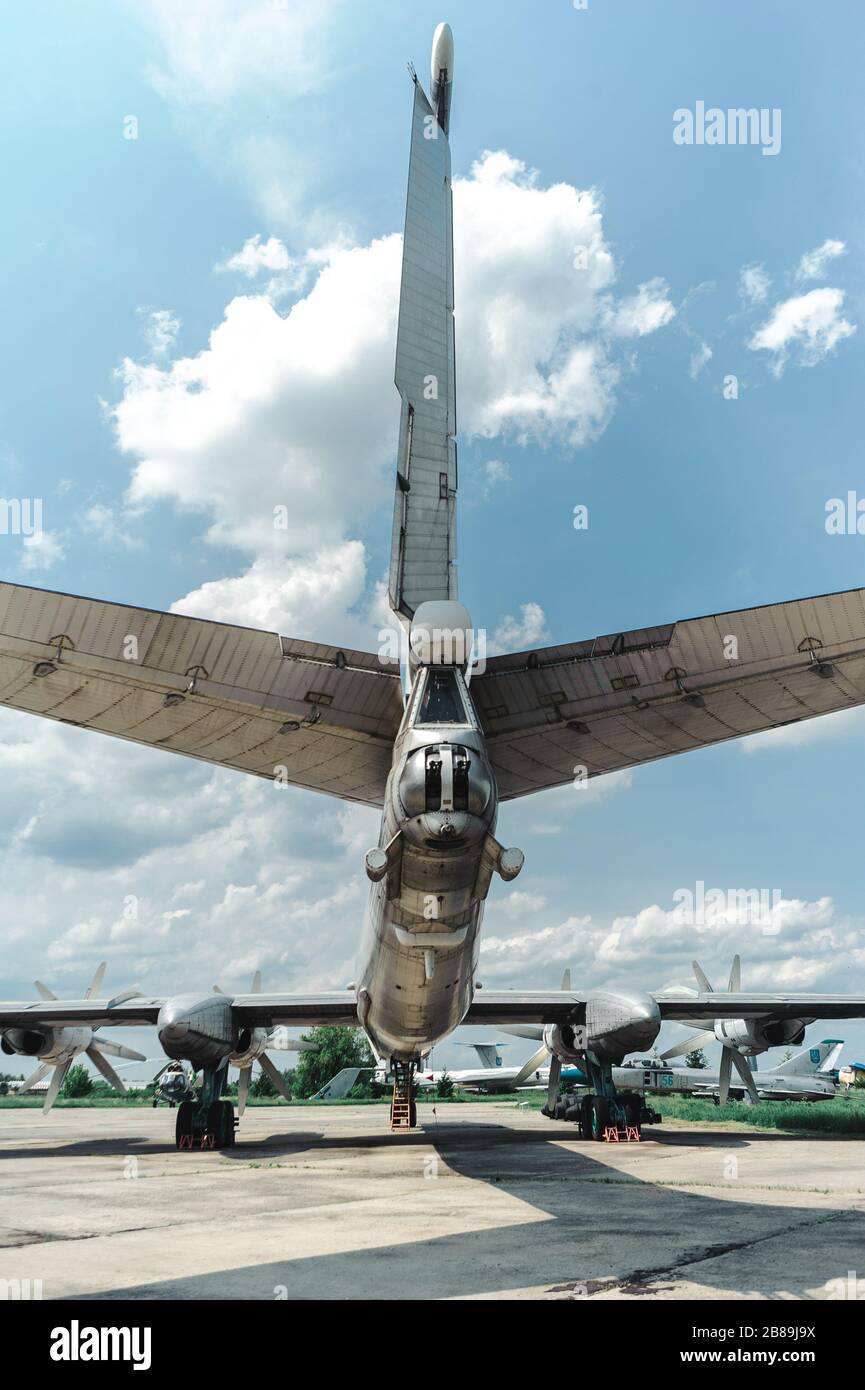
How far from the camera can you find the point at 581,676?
26.3ft

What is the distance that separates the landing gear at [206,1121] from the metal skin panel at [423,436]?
51.4 feet

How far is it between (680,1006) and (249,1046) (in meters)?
10.4

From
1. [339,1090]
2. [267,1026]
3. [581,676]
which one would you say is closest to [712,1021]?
[267,1026]

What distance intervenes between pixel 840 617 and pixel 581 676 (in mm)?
2176

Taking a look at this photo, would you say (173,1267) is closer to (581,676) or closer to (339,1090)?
(581,676)

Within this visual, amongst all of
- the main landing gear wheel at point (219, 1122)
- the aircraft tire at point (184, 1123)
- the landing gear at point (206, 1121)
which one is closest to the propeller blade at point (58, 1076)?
the aircraft tire at point (184, 1123)

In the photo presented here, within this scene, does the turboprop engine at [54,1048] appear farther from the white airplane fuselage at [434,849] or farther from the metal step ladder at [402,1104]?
the white airplane fuselage at [434,849]

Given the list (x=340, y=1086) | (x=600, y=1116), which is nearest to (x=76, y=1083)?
(x=340, y=1086)

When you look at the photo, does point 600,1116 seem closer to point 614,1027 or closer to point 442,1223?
point 614,1027

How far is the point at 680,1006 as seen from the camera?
72.1 ft

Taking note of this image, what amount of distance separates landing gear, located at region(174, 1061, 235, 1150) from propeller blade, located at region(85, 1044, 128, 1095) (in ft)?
13.0
